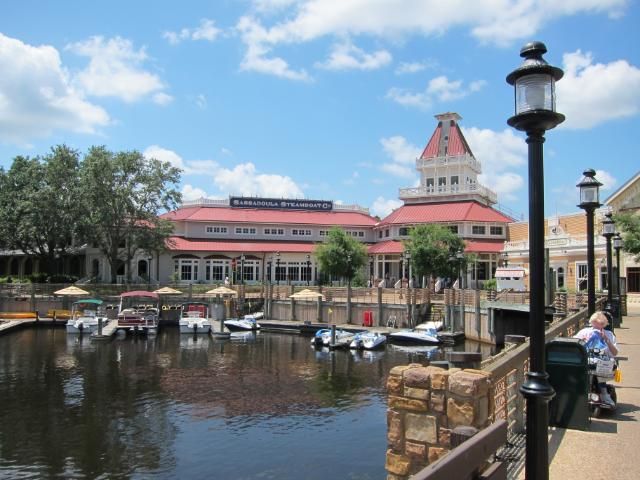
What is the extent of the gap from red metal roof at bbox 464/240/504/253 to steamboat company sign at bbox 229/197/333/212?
65.0 ft

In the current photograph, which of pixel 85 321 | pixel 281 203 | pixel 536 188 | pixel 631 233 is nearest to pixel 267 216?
pixel 281 203

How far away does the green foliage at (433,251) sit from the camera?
47.9 metres

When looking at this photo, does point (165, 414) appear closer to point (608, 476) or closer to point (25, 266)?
point (608, 476)

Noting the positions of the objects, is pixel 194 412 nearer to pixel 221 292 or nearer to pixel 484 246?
pixel 221 292

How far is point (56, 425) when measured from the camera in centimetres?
1914

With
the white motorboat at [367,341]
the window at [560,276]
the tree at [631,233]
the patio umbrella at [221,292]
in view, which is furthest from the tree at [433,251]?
the patio umbrella at [221,292]

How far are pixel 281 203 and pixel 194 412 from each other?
4821 cm

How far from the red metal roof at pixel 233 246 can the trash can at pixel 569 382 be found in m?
52.8

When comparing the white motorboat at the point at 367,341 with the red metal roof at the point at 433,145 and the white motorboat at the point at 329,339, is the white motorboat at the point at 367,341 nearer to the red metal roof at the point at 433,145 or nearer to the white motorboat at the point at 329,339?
the white motorboat at the point at 329,339

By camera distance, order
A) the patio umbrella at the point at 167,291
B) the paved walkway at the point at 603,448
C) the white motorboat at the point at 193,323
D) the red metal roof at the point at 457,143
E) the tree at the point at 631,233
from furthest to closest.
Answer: the red metal roof at the point at 457,143, the patio umbrella at the point at 167,291, the white motorboat at the point at 193,323, the tree at the point at 631,233, the paved walkway at the point at 603,448

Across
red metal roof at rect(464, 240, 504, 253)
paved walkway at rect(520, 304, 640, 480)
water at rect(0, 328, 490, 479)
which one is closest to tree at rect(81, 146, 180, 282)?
water at rect(0, 328, 490, 479)

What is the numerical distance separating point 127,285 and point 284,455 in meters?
40.0

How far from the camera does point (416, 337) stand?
37.2 meters

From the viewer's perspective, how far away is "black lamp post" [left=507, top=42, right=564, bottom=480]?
15.9 ft
